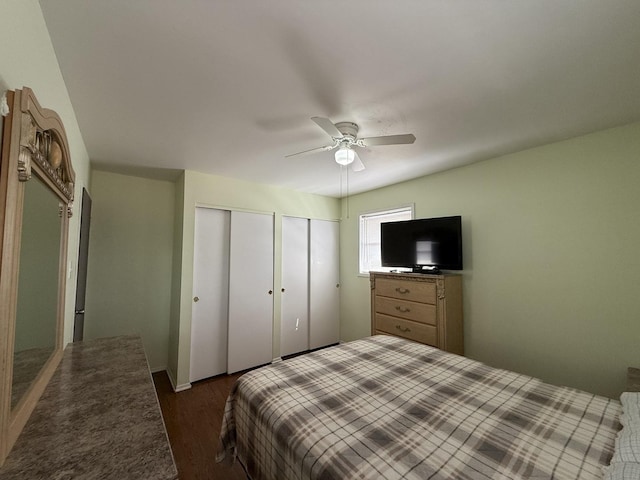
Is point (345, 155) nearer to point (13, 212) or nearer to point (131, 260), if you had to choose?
point (13, 212)

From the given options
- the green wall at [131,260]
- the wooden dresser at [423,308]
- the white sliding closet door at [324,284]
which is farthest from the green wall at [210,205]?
the wooden dresser at [423,308]

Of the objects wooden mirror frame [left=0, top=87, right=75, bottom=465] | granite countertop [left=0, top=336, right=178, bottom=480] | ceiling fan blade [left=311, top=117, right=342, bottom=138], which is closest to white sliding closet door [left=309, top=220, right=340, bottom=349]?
ceiling fan blade [left=311, top=117, right=342, bottom=138]

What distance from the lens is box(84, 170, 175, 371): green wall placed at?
3.03 meters

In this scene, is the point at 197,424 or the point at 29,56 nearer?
the point at 29,56

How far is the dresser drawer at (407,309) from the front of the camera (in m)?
2.70

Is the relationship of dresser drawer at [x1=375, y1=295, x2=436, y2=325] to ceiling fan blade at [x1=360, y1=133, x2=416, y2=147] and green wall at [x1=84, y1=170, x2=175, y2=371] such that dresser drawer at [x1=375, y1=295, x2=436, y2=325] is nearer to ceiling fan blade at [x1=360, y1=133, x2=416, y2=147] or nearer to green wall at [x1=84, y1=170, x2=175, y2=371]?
ceiling fan blade at [x1=360, y1=133, x2=416, y2=147]

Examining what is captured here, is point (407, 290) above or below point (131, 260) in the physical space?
below

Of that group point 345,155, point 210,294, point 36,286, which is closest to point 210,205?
point 210,294

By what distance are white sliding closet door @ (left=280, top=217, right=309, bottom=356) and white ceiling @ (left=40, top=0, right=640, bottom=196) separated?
5.75ft

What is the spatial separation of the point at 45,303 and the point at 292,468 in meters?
1.29

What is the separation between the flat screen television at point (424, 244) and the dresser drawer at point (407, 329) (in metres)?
0.61

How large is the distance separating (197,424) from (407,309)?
227cm

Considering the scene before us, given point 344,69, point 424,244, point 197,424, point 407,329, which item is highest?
point 344,69

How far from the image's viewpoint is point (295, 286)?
392 cm
